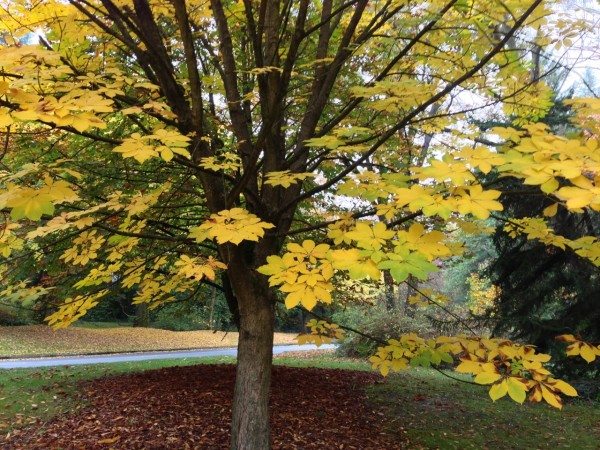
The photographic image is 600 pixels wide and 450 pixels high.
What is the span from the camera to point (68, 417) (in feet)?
17.2

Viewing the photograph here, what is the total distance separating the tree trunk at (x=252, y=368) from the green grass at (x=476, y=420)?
2592 millimetres

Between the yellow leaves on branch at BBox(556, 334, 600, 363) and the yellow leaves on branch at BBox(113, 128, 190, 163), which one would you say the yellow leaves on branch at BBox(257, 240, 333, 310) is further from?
the yellow leaves on branch at BBox(556, 334, 600, 363)

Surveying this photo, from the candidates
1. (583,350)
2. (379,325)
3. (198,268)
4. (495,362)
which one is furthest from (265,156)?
(379,325)

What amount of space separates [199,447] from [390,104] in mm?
3448

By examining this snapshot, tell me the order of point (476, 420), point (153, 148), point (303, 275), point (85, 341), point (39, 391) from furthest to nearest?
point (85, 341)
point (39, 391)
point (476, 420)
point (153, 148)
point (303, 275)

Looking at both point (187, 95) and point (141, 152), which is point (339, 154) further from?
point (141, 152)

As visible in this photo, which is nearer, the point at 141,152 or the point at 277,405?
the point at 141,152

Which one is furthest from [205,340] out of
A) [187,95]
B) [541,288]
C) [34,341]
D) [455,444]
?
[187,95]

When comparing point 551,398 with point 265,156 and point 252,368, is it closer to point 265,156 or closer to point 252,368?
point 252,368

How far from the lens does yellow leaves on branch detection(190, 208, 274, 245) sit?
6.37 ft

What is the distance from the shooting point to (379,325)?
13.0 meters

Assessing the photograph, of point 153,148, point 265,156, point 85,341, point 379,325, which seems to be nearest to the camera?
point 153,148

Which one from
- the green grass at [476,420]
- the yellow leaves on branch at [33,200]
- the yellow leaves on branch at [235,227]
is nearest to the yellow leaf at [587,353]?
the yellow leaves on branch at [235,227]

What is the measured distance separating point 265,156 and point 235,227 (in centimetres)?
167
